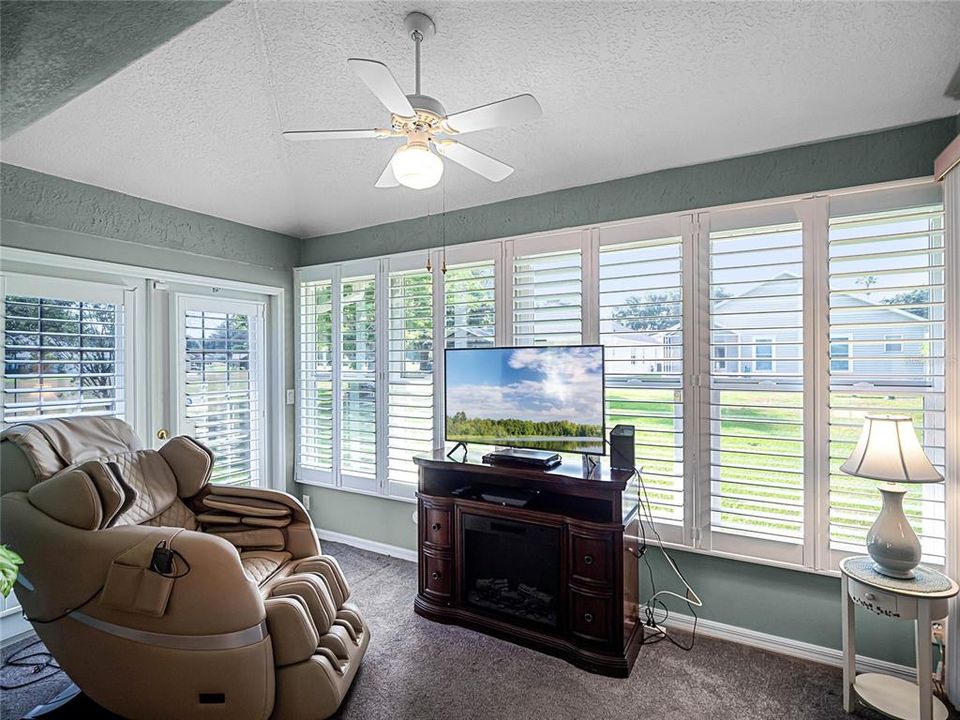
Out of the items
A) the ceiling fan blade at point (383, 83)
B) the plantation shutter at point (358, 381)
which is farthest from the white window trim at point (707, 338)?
the ceiling fan blade at point (383, 83)

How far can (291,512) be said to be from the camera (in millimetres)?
2598

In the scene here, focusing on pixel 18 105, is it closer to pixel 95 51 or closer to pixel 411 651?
pixel 95 51

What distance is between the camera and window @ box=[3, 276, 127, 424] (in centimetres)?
267

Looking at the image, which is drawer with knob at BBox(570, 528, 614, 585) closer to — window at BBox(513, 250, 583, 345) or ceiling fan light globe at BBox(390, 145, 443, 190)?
window at BBox(513, 250, 583, 345)

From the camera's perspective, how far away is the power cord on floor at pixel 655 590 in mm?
2744

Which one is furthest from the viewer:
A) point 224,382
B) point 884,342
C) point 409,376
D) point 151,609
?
point 224,382

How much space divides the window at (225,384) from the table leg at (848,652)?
12.7 feet

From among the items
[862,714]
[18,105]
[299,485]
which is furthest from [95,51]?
[862,714]

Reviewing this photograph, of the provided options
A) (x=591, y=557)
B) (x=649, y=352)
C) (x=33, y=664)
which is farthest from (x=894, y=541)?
(x=33, y=664)

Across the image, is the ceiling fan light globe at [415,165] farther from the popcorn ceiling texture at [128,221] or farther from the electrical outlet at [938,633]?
the electrical outlet at [938,633]

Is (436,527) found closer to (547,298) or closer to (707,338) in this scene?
(547,298)

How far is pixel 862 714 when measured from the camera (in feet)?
6.81

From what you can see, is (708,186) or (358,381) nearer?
→ (708,186)

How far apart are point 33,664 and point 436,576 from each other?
200 cm
